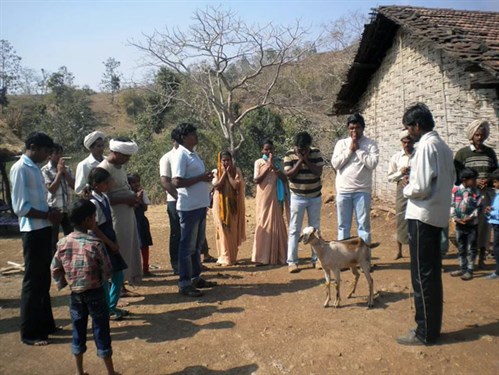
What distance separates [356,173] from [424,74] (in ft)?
13.4

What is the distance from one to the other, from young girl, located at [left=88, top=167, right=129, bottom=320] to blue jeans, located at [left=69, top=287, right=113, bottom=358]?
68cm

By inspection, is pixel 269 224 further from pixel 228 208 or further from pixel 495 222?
pixel 495 222

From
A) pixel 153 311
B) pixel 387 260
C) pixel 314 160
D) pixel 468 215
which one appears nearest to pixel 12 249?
pixel 153 311

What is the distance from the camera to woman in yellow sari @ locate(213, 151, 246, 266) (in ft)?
19.3

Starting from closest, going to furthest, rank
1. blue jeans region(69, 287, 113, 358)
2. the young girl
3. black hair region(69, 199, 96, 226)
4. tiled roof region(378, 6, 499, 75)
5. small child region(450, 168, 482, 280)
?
blue jeans region(69, 287, 113, 358), black hair region(69, 199, 96, 226), the young girl, small child region(450, 168, 482, 280), tiled roof region(378, 6, 499, 75)

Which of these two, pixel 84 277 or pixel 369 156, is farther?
pixel 369 156

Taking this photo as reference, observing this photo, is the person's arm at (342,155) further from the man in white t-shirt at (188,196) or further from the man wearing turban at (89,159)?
the man wearing turban at (89,159)

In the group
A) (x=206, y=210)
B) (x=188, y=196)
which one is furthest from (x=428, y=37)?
(x=188, y=196)

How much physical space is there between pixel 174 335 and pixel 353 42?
25.6 m

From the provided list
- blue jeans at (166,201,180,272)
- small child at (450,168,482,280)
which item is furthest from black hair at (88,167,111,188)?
small child at (450,168,482,280)

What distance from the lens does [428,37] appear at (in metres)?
6.59

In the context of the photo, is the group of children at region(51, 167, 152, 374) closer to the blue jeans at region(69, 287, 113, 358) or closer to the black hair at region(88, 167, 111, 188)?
the blue jeans at region(69, 287, 113, 358)

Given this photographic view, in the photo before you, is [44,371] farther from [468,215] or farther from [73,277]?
[468,215]

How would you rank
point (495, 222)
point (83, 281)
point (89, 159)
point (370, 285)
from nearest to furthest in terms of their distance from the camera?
point (83, 281) < point (370, 285) < point (89, 159) < point (495, 222)
